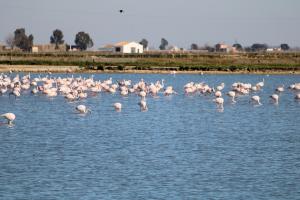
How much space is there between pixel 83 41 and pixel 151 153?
165 metres

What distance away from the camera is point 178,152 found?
26.7m

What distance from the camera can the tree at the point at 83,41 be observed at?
190m

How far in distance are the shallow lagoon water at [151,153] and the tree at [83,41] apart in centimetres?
14541

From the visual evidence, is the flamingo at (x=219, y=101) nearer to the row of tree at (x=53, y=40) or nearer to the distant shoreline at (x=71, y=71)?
the distant shoreline at (x=71, y=71)

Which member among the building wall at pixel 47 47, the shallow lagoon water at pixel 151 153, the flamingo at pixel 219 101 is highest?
the building wall at pixel 47 47

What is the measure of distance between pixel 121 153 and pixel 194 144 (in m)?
3.59

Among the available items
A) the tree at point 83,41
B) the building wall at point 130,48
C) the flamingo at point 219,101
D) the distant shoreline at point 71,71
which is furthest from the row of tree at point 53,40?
the flamingo at point 219,101

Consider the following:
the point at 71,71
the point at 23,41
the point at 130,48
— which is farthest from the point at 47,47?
the point at 71,71

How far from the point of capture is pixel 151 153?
26.3m

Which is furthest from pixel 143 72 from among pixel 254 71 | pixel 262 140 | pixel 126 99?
pixel 262 140

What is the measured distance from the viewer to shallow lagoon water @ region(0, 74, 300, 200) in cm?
2069

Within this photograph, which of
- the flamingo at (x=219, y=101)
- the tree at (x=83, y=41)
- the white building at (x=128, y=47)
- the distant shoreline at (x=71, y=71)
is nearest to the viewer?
the flamingo at (x=219, y=101)

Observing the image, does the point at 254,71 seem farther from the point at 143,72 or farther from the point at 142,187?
the point at 142,187

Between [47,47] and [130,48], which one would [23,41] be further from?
[130,48]
